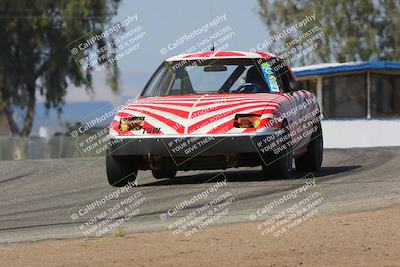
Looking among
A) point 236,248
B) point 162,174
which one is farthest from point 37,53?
point 236,248

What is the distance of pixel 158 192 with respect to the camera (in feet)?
38.1

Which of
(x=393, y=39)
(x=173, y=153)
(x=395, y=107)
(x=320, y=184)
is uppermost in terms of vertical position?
(x=173, y=153)

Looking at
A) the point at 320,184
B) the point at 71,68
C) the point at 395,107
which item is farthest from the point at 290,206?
the point at 71,68

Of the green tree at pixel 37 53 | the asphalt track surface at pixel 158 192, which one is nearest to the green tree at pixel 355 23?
the green tree at pixel 37 53

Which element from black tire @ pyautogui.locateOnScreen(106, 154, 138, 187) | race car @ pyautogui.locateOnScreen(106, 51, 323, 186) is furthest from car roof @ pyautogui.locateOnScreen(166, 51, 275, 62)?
black tire @ pyautogui.locateOnScreen(106, 154, 138, 187)

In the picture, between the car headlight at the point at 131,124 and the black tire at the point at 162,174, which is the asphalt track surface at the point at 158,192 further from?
the car headlight at the point at 131,124

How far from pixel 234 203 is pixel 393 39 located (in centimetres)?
5640

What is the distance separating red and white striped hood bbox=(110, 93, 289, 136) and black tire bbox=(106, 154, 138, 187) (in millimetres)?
358

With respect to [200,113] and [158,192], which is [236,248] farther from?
[200,113]

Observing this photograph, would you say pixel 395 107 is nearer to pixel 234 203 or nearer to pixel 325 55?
pixel 234 203

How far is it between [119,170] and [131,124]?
0.64m

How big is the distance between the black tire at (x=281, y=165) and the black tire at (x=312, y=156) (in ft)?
4.85

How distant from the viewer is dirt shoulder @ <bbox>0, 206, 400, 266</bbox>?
23.5ft

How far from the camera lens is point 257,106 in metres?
11.6
